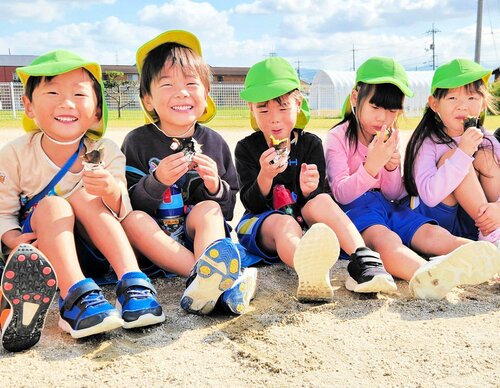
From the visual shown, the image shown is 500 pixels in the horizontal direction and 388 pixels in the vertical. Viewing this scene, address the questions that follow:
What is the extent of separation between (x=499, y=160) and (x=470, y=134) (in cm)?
42

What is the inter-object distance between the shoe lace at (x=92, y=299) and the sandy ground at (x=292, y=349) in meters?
0.14

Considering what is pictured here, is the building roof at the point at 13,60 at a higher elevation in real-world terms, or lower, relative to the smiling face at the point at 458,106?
higher

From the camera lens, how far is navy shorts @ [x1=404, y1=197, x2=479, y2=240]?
11.1 ft

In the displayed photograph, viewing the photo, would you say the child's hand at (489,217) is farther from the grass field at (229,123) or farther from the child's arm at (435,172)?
the grass field at (229,123)

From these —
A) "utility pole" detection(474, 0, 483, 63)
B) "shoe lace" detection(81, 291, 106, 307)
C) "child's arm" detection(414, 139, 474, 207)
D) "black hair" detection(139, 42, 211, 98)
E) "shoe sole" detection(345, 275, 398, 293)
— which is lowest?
"shoe sole" detection(345, 275, 398, 293)

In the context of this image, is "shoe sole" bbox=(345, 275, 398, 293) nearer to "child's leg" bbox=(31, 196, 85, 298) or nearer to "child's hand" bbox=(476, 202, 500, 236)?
"child's hand" bbox=(476, 202, 500, 236)

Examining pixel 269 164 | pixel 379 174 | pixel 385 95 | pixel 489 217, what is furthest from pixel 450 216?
pixel 269 164

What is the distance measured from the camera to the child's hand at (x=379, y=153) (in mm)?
3096

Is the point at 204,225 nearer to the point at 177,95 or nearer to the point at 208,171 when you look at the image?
the point at 208,171

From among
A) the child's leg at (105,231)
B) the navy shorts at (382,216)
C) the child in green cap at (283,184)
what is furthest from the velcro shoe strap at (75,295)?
the navy shorts at (382,216)

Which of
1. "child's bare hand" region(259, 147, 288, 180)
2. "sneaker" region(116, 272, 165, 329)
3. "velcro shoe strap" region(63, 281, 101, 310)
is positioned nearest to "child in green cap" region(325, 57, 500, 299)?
"child's bare hand" region(259, 147, 288, 180)

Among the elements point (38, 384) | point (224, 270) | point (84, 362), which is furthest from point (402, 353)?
point (38, 384)

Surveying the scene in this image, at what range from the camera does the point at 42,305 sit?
2055mm

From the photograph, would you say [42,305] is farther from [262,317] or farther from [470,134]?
[470,134]
